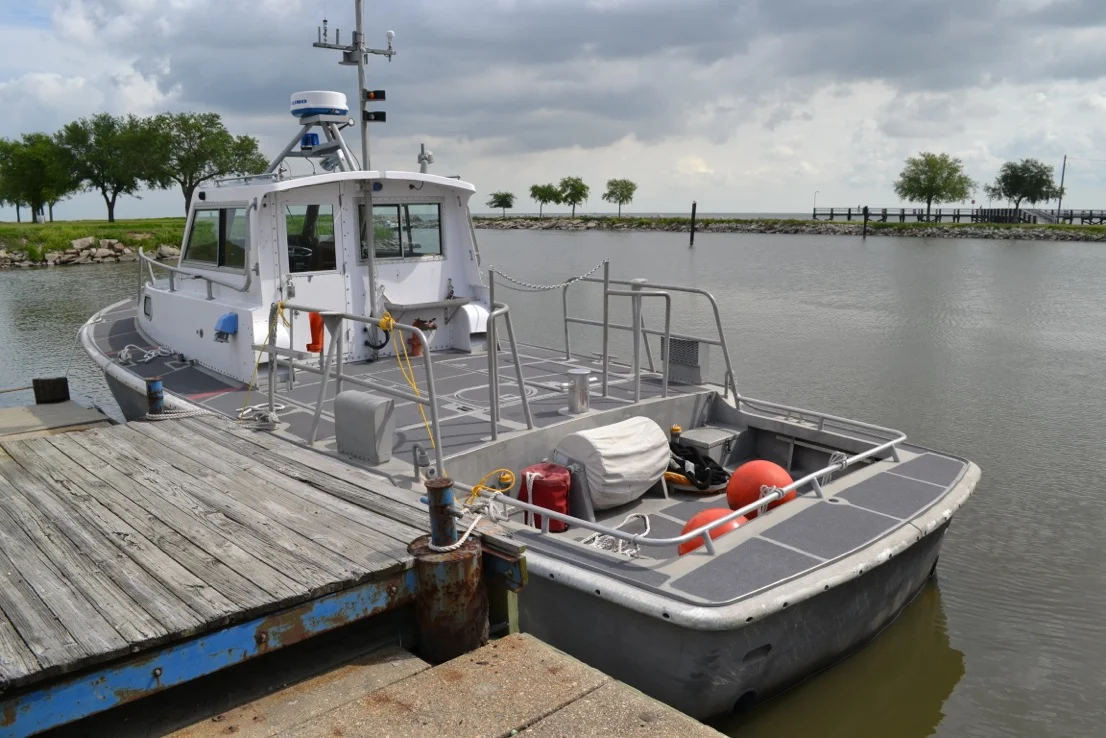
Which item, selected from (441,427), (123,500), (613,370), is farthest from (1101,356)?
(123,500)

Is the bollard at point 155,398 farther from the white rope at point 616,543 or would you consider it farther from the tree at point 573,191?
the tree at point 573,191

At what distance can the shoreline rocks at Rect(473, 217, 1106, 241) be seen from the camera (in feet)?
192

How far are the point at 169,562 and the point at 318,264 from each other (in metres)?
5.25

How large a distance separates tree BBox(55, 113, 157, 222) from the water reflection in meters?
57.2

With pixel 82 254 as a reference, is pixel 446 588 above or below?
below

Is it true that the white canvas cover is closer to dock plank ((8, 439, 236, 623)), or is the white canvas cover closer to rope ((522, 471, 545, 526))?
rope ((522, 471, 545, 526))

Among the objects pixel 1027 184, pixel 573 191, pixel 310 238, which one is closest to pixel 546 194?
pixel 573 191

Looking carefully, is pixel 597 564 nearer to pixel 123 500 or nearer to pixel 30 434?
pixel 123 500

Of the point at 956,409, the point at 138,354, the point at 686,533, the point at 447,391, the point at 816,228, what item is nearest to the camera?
the point at 686,533

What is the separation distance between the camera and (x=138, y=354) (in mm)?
9477

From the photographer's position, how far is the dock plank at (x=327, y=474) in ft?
15.4

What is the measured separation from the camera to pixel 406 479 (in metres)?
5.47

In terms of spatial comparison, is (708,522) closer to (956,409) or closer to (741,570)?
(741,570)

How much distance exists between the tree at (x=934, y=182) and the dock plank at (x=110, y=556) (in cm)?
8661
